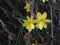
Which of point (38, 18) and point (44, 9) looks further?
point (44, 9)

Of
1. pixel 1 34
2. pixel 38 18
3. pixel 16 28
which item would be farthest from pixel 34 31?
pixel 38 18

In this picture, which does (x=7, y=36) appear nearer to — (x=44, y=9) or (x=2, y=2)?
(x=2, y=2)

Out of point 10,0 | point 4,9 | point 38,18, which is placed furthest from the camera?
point 10,0

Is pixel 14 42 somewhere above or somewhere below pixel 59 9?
below

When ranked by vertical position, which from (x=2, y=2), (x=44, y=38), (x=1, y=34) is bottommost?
(x=44, y=38)

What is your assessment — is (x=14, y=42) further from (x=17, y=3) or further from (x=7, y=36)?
(x=17, y=3)

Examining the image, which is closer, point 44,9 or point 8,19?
point 8,19

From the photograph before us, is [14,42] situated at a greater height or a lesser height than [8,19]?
lesser

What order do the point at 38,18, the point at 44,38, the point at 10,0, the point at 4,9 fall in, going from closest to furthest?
the point at 38,18, the point at 4,9, the point at 10,0, the point at 44,38

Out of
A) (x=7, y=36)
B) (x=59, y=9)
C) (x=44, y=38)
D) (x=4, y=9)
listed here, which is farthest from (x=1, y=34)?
(x=59, y=9)
